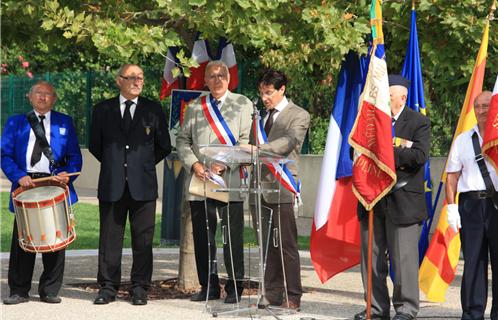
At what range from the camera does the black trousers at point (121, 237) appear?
33.6 feet

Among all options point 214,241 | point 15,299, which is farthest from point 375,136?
point 15,299

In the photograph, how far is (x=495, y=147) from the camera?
→ 839cm

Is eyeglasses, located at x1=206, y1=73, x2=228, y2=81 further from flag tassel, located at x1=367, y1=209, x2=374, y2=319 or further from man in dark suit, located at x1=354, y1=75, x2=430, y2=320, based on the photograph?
flag tassel, located at x1=367, y1=209, x2=374, y2=319

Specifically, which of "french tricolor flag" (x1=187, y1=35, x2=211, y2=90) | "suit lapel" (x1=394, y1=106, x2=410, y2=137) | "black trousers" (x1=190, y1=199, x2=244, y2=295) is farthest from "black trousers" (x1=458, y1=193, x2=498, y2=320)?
"french tricolor flag" (x1=187, y1=35, x2=211, y2=90)

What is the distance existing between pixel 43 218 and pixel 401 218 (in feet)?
10.1

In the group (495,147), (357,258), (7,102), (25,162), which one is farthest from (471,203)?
(7,102)

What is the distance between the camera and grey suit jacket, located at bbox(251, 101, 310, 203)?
31.5 ft

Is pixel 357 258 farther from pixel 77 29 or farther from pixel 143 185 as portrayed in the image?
pixel 77 29

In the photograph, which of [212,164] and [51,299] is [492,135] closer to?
[212,164]

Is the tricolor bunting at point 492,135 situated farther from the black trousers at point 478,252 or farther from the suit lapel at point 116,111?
the suit lapel at point 116,111

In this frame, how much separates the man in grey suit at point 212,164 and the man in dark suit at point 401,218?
1.25 meters

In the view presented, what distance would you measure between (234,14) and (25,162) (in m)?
2.48

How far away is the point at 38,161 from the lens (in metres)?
10.1

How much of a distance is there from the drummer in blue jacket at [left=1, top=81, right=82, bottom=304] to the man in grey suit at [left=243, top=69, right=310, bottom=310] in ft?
6.13
